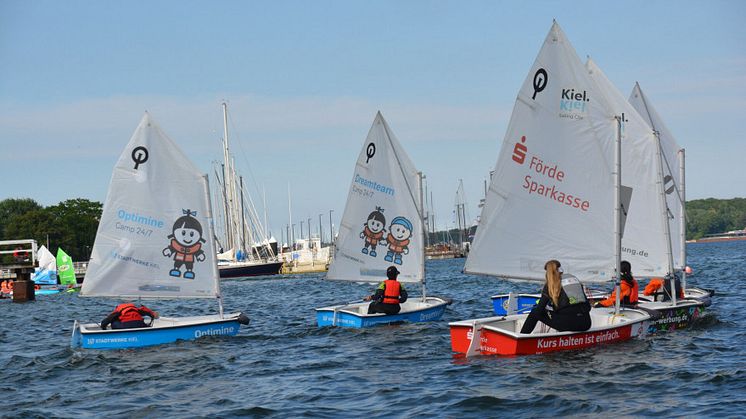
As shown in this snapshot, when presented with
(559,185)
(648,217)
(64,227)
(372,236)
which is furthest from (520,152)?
(64,227)

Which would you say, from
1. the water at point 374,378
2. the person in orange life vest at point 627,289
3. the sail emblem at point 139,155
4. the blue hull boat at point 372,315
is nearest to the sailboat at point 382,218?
the blue hull boat at point 372,315

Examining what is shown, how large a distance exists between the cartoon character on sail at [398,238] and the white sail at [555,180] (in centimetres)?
713

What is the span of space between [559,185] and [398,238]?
883 centimetres

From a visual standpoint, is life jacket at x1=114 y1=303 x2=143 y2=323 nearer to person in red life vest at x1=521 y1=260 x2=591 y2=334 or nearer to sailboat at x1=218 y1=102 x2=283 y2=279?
person in red life vest at x1=521 y1=260 x2=591 y2=334

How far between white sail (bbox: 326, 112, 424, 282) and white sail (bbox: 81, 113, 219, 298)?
19.9 feet

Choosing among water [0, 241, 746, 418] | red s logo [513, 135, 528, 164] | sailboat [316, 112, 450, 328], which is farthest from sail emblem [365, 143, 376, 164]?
red s logo [513, 135, 528, 164]

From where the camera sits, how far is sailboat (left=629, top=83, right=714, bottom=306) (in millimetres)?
28312

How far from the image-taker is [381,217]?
2977 cm

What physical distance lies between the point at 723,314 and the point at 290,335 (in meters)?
13.0

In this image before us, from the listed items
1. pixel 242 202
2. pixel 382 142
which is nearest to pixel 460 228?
pixel 242 202

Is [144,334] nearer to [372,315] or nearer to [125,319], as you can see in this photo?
[125,319]

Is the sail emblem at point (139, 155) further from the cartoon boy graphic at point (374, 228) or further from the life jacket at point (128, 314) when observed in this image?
the cartoon boy graphic at point (374, 228)

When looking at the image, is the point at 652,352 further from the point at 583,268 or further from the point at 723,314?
the point at 723,314

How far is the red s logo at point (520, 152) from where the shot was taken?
72.3ft
